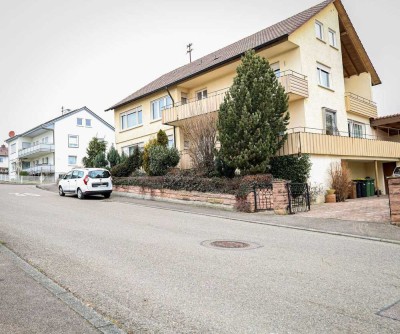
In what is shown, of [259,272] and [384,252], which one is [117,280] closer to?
[259,272]

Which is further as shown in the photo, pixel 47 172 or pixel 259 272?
pixel 47 172

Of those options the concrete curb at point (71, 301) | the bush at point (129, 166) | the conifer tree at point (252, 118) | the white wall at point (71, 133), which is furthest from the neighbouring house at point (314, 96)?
the white wall at point (71, 133)

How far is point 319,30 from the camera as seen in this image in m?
22.3

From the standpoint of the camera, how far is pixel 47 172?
50.3 m

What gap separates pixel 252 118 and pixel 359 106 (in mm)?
12599

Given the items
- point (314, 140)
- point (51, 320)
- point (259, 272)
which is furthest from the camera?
point (314, 140)

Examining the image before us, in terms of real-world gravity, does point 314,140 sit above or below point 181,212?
above

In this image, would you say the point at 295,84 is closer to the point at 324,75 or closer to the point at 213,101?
the point at 324,75

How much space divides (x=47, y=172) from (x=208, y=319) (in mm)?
51598

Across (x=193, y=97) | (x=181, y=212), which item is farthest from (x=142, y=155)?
(x=181, y=212)

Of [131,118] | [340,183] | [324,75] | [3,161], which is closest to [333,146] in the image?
[340,183]

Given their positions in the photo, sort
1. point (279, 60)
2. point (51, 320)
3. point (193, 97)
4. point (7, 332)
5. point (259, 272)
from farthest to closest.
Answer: point (193, 97) < point (279, 60) < point (259, 272) < point (51, 320) < point (7, 332)

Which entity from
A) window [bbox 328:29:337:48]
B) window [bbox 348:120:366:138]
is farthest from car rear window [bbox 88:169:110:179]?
window [bbox 328:29:337:48]

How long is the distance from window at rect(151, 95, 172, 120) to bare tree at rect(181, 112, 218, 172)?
29.3 feet
